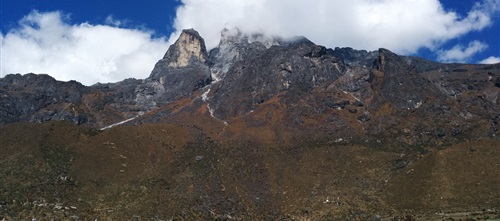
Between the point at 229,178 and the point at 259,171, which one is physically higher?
the point at 259,171

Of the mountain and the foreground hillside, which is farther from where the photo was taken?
the mountain

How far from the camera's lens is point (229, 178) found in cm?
16212

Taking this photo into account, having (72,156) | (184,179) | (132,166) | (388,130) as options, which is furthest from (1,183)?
(388,130)

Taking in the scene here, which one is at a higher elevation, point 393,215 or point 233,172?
point 233,172

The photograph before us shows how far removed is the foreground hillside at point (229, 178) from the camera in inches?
5226

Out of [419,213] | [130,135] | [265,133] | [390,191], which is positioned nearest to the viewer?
[419,213]

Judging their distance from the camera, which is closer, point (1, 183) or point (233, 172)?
point (1, 183)

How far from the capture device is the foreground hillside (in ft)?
436

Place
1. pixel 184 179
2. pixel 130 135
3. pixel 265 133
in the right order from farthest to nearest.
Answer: pixel 265 133 → pixel 130 135 → pixel 184 179

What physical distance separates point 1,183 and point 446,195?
376 ft

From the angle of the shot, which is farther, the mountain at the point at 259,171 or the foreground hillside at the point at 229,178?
the mountain at the point at 259,171

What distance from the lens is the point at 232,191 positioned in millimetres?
154625

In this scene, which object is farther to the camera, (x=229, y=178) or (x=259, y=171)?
(x=259, y=171)

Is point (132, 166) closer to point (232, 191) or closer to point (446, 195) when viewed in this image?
point (232, 191)
